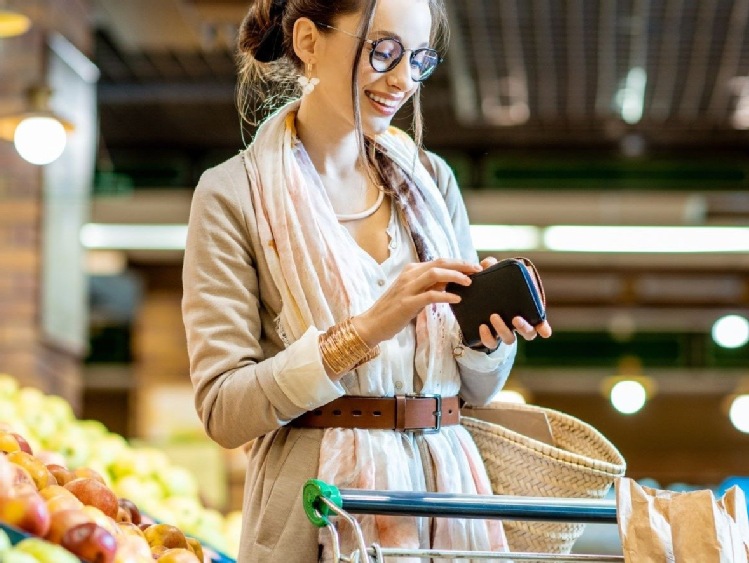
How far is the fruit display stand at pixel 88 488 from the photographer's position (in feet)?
5.24

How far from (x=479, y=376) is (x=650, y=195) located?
25.4ft

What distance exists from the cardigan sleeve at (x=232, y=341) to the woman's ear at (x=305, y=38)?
0.21 metres

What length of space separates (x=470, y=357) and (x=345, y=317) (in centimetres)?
21

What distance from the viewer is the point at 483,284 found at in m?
1.65

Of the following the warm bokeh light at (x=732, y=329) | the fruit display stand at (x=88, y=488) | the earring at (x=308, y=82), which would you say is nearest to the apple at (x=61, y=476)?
the fruit display stand at (x=88, y=488)

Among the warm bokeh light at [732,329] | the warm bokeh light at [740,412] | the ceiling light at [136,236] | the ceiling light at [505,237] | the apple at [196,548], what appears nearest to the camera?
the apple at [196,548]

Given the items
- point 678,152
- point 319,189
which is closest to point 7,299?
point 319,189

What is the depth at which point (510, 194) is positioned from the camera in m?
9.53

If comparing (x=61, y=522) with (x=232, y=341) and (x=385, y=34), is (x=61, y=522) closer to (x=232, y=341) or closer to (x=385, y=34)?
(x=232, y=341)

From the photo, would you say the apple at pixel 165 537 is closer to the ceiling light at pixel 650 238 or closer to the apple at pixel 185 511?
the apple at pixel 185 511

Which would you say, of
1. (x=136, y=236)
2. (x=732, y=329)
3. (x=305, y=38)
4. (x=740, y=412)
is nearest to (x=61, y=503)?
(x=305, y=38)

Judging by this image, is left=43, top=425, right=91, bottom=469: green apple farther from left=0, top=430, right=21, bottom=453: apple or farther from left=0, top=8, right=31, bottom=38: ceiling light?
left=0, top=8, right=31, bottom=38: ceiling light

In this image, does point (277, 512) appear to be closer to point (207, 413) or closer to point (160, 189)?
point (207, 413)

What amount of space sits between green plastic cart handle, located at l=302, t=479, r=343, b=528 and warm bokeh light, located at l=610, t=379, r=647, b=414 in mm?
11414
